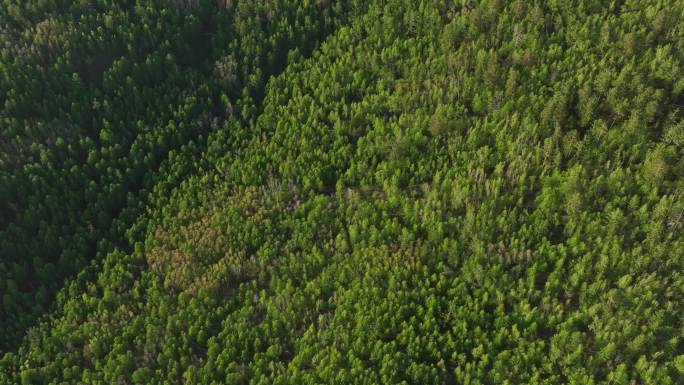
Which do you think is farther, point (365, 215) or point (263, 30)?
point (263, 30)

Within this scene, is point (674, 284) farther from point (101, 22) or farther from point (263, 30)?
point (101, 22)

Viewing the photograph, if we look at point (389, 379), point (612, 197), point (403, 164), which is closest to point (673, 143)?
point (612, 197)

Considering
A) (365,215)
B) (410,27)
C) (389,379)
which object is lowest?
(389,379)

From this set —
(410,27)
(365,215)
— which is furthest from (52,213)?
(410,27)

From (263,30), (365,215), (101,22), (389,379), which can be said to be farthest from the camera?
(263,30)

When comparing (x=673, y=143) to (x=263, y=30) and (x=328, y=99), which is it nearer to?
(x=328, y=99)

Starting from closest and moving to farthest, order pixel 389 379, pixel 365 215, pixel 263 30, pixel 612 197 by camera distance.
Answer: pixel 389 379, pixel 612 197, pixel 365 215, pixel 263 30

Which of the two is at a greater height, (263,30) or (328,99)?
(263,30)
